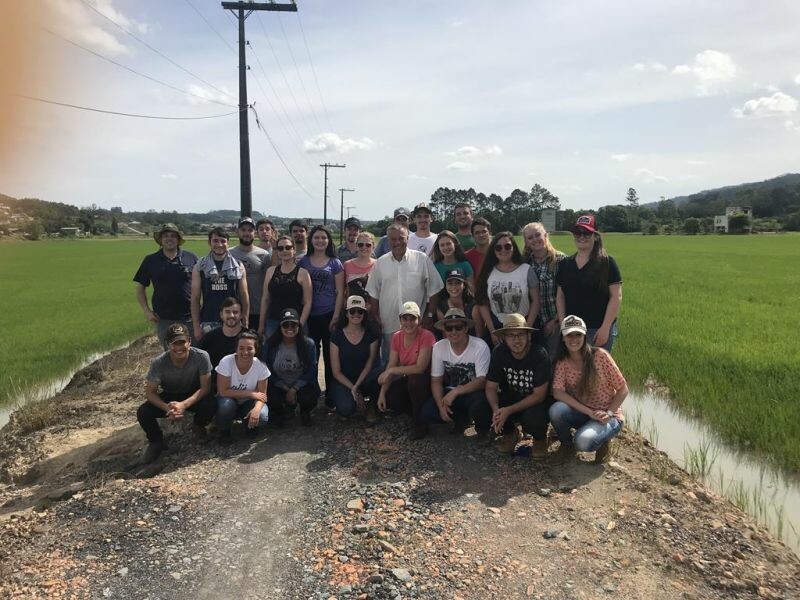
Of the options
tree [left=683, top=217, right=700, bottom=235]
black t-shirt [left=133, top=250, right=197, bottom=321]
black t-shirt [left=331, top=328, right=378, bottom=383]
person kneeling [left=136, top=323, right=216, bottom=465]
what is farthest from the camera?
tree [left=683, top=217, right=700, bottom=235]

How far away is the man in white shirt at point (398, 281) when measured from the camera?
579 centimetres

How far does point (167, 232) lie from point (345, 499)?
3484 millimetres

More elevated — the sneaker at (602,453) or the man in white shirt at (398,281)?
the man in white shirt at (398,281)

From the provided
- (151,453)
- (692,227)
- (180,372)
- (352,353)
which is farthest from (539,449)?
(692,227)

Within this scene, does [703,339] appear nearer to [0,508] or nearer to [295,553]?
[295,553]

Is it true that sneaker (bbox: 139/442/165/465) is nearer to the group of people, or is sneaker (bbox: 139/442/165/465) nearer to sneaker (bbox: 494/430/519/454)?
the group of people

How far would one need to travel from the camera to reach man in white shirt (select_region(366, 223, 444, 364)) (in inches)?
228

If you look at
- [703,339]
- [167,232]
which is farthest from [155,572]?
[703,339]

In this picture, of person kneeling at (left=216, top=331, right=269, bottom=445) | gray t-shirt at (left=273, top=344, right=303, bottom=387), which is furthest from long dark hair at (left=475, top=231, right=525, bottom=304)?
person kneeling at (left=216, top=331, right=269, bottom=445)

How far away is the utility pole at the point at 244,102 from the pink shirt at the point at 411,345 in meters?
8.89

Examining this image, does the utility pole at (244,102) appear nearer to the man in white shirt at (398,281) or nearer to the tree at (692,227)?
the man in white shirt at (398,281)

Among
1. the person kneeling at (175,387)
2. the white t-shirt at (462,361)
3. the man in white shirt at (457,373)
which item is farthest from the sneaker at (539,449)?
the person kneeling at (175,387)

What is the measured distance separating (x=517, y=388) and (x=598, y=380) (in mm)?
700

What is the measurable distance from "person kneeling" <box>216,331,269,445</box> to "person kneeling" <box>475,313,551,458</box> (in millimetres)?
2090
